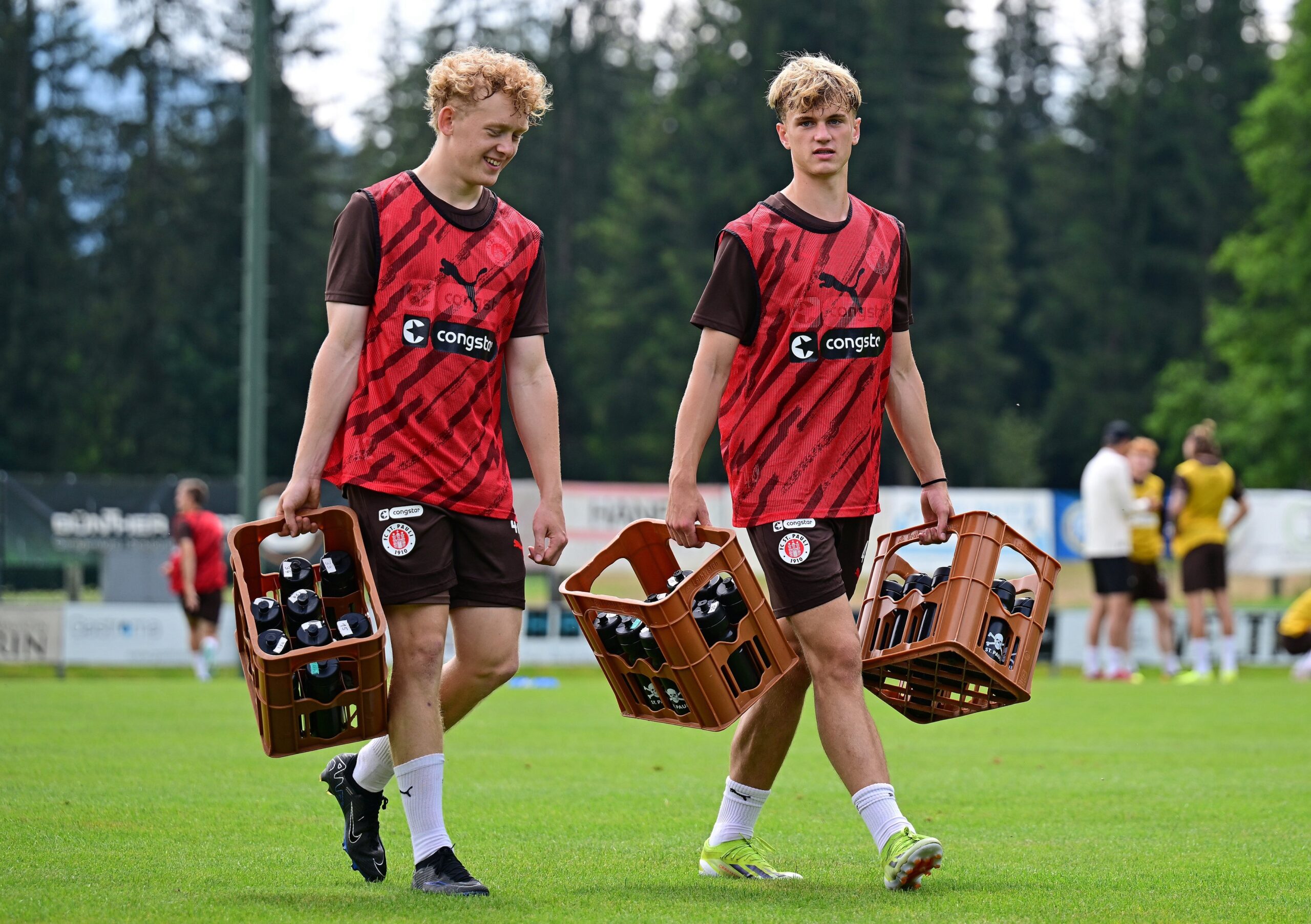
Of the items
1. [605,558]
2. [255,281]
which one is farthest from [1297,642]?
[255,281]

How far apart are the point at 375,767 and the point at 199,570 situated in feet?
41.0

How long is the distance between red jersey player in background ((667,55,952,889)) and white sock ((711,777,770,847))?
74mm

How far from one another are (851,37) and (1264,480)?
20.9 meters

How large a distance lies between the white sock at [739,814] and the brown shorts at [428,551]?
110 cm

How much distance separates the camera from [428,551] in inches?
202

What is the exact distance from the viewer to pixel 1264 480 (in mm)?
47125

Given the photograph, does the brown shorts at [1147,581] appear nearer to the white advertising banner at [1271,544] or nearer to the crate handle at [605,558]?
the white advertising banner at [1271,544]

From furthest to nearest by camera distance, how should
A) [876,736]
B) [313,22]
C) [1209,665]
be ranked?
[313,22]
[1209,665]
[876,736]

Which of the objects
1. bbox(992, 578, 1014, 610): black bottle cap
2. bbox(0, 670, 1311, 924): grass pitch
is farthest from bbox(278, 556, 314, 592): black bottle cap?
bbox(992, 578, 1014, 610): black bottle cap

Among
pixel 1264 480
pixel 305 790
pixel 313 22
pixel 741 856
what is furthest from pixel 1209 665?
pixel 313 22

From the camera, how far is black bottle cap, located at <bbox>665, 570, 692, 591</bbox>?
211 inches

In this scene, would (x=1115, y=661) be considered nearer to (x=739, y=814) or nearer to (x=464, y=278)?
(x=739, y=814)

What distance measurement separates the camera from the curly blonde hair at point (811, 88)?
5484 mm

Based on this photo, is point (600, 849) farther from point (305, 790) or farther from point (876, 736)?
point (305, 790)
